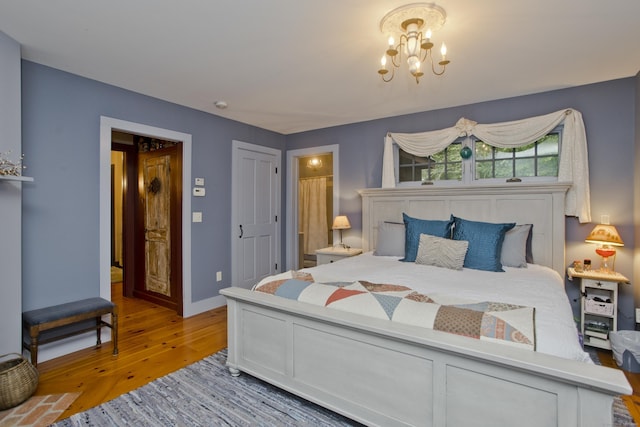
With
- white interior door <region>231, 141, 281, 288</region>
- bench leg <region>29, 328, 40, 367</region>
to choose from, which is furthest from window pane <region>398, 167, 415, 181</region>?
bench leg <region>29, 328, 40, 367</region>

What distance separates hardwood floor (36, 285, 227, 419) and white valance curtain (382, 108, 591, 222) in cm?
319

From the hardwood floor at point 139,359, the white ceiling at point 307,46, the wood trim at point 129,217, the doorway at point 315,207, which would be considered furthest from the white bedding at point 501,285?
the doorway at point 315,207

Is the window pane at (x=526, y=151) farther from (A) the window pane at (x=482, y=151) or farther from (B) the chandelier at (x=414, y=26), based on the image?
(B) the chandelier at (x=414, y=26)

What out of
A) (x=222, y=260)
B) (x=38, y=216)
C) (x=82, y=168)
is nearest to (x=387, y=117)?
(x=222, y=260)

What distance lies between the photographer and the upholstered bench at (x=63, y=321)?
2410 mm

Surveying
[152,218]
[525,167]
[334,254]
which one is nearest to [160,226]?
[152,218]

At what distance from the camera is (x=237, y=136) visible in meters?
4.40

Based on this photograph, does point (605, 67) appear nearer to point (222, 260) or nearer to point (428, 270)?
point (428, 270)

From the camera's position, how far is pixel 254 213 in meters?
4.67

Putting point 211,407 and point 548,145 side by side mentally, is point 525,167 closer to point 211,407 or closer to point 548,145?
point 548,145

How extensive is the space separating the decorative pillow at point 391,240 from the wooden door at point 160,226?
2.33 m

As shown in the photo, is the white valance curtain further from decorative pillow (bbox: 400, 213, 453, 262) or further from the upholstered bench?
the upholstered bench

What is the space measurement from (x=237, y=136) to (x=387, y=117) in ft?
6.59

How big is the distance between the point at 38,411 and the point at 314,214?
5.26m
